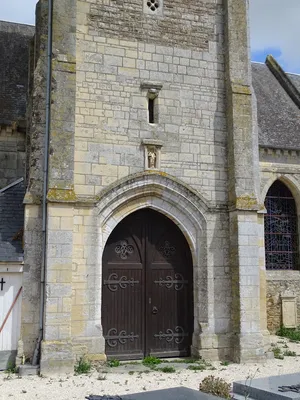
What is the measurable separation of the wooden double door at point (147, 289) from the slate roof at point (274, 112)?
6.22 m

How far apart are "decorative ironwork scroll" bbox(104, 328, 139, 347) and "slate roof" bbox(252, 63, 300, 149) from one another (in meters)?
7.74

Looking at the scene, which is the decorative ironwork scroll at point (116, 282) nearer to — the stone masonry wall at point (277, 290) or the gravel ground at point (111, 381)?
the gravel ground at point (111, 381)

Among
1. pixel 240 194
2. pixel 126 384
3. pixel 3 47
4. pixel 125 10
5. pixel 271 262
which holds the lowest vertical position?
pixel 126 384

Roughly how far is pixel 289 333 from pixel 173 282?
5188 mm

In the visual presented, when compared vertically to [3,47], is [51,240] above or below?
below

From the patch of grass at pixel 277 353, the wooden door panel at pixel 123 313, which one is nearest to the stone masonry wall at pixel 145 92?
the wooden door panel at pixel 123 313

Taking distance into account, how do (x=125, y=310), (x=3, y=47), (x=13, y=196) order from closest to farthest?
(x=125, y=310)
(x=13, y=196)
(x=3, y=47)

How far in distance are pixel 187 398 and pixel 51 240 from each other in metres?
4.70

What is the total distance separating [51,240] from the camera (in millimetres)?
8398

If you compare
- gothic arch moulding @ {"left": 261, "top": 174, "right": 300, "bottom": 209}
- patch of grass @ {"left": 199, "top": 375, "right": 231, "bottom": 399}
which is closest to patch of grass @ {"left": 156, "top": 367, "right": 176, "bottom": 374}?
patch of grass @ {"left": 199, "top": 375, "right": 231, "bottom": 399}

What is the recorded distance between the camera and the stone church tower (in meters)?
8.66

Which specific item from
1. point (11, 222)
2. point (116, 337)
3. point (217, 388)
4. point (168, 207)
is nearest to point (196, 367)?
point (116, 337)

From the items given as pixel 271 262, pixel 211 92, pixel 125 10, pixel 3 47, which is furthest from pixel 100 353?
pixel 3 47

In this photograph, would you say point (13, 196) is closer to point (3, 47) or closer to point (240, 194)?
point (240, 194)
